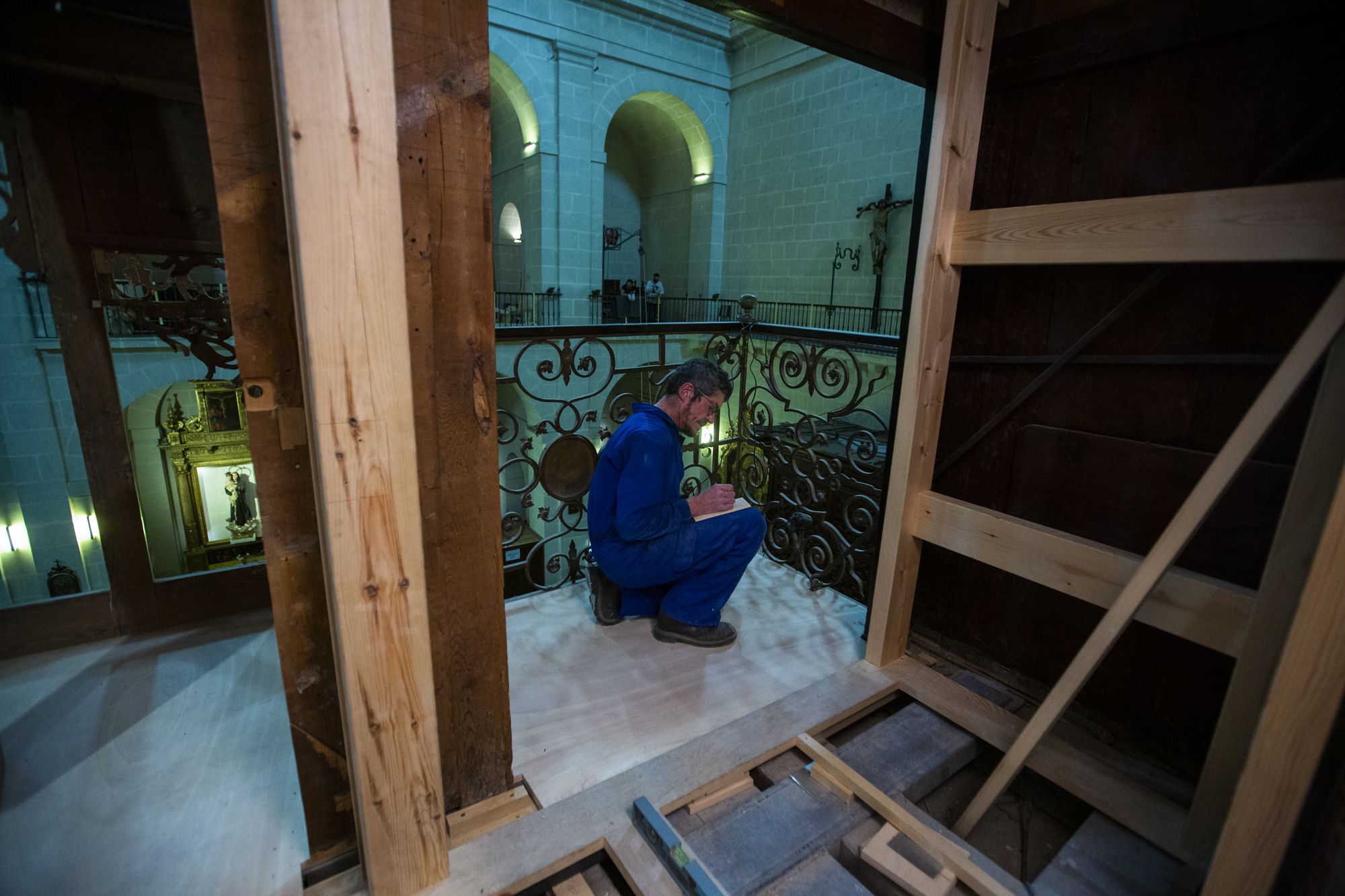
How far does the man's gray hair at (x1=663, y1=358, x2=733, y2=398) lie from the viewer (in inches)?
103

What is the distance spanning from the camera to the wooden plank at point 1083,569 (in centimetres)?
159

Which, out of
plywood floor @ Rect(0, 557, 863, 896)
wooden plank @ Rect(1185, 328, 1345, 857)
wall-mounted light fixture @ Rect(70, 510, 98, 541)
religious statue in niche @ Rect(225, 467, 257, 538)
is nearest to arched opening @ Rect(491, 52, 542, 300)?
religious statue in niche @ Rect(225, 467, 257, 538)

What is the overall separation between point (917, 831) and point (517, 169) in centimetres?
1377

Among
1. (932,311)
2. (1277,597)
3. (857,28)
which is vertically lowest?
(1277,597)

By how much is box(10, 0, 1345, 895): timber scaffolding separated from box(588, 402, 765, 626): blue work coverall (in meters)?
0.74

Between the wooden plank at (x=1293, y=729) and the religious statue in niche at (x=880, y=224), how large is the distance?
11.4 metres

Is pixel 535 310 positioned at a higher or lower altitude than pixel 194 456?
higher

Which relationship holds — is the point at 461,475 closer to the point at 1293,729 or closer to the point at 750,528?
the point at 750,528

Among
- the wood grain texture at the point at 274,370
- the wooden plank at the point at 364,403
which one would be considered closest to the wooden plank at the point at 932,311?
the wooden plank at the point at 364,403

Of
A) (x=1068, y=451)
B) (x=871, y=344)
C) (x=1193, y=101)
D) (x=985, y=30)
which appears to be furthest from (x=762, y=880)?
(x=985, y=30)

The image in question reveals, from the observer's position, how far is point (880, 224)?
37.8 ft

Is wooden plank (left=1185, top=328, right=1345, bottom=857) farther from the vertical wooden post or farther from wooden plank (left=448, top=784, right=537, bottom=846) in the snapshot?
the vertical wooden post

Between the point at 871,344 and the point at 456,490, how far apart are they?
2169 mm

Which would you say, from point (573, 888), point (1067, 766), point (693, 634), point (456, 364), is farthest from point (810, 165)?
point (573, 888)
